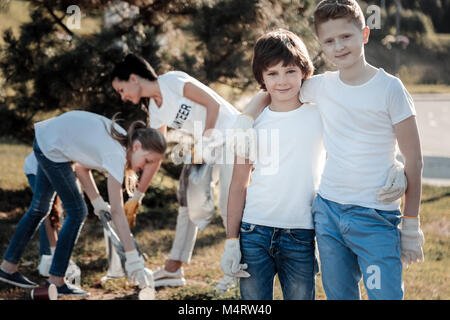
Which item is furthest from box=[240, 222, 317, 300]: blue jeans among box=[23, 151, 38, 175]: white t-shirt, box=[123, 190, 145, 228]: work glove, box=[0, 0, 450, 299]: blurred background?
box=[23, 151, 38, 175]: white t-shirt

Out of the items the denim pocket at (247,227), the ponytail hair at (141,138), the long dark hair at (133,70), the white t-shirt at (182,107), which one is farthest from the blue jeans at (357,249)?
the long dark hair at (133,70)

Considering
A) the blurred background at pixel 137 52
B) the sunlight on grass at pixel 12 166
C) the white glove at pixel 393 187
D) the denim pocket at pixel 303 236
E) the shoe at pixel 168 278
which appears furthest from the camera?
the sunlight on grass at pixel 12 166

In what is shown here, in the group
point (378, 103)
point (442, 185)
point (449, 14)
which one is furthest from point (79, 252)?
point (449, 14)

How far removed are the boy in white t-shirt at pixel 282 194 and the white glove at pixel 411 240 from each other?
1.03 feet

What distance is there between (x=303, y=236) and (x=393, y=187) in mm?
367

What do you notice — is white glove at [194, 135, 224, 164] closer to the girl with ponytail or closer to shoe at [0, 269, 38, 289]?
the girl with ponytail

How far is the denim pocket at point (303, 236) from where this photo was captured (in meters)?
2.00

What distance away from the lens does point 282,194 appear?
2.02 m

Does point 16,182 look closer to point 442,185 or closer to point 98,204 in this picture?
point 98,204

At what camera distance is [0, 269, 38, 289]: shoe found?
11.3ft

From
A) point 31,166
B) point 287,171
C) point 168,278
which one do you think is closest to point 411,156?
point 287,171

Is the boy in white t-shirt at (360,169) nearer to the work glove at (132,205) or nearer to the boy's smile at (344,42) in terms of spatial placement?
the boy's smile at (344,42)

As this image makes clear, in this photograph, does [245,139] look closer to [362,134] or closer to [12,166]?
[362,134]
